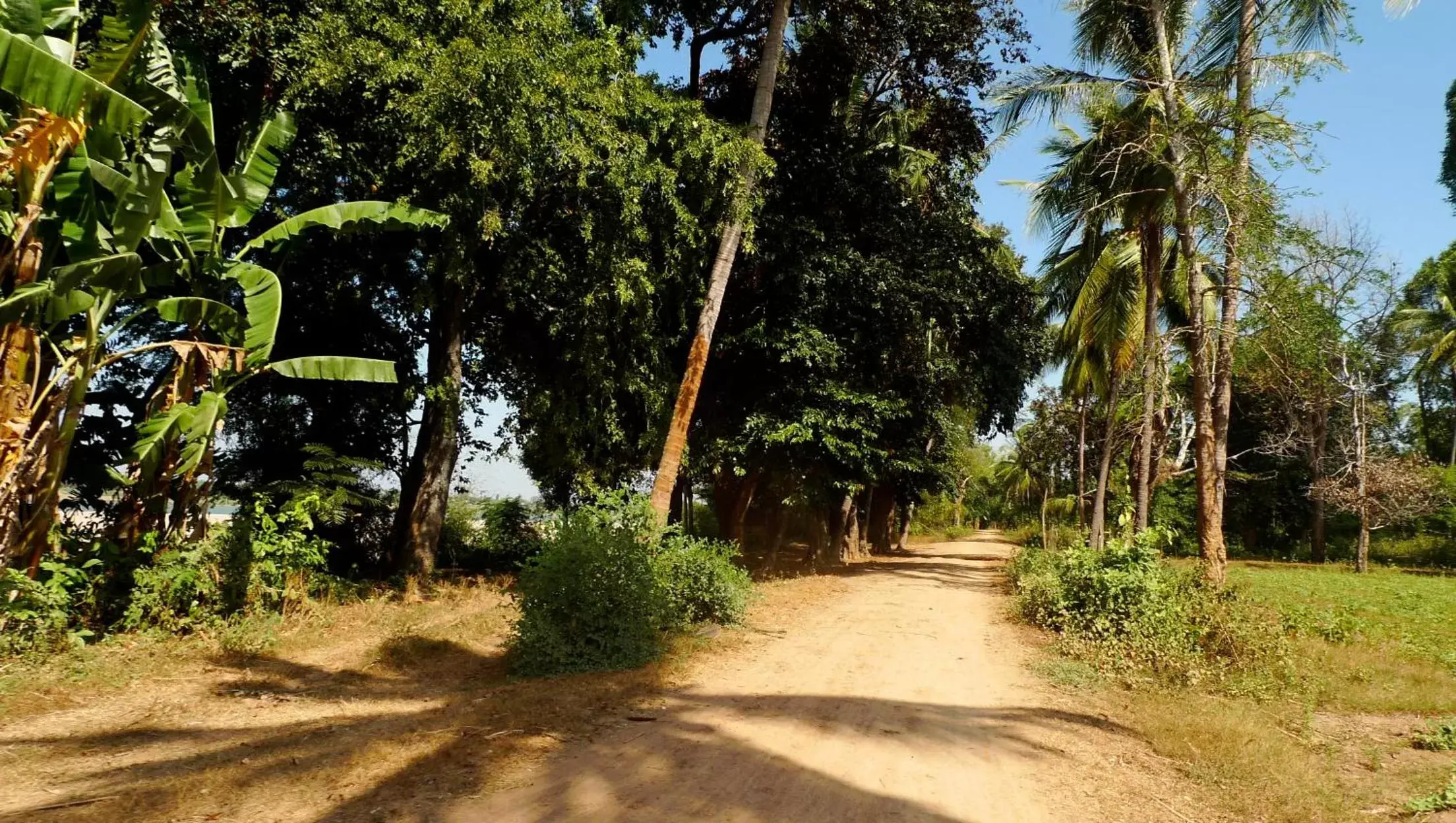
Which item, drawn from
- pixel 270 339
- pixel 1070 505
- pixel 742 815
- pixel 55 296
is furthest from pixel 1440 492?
pixel 55 296

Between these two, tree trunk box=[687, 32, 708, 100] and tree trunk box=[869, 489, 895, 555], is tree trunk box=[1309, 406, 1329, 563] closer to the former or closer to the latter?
tree trunk box=[869, 489, 895, 555]

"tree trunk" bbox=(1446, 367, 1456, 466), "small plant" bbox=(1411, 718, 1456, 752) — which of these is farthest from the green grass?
"tree trunk" bbox=(1446, 367, 1456, 466)

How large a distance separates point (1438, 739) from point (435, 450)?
502 inches

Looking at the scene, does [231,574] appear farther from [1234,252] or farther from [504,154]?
[1234,252]

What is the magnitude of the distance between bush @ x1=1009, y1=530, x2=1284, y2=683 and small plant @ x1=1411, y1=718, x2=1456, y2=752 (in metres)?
1.41

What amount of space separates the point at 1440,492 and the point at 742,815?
3459cm

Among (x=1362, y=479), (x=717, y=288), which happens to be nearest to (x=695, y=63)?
(x=717, y=288)

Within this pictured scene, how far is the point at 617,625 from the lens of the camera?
7523mm

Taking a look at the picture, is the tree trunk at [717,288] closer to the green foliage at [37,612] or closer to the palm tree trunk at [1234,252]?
the green foliage at [37,612]

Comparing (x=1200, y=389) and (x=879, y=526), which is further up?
(x=1200, y=389)

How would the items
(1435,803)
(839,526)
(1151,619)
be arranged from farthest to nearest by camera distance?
(839,526), (1151,619), (1435,803)

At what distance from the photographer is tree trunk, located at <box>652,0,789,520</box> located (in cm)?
1111

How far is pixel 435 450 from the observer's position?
42.0ft

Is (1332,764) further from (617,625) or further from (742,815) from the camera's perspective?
(617,625)
